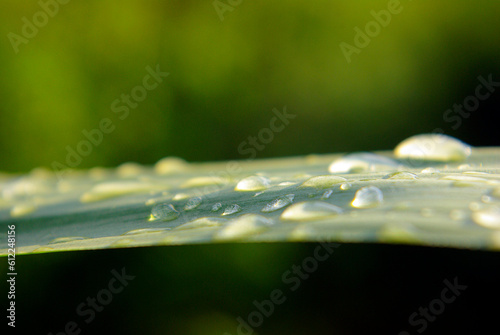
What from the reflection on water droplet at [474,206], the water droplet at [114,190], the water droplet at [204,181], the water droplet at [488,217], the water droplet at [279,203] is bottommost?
the water droplet at [488,217]

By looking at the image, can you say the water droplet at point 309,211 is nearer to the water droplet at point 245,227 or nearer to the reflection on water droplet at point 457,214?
the water droplet at point 245,227

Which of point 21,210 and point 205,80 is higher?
point 205,80

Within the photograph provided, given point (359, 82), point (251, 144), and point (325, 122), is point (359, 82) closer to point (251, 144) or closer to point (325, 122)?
point (325, 122)

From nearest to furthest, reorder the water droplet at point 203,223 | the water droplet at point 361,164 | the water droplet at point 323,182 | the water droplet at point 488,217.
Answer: the water droplet at point 488,217 < the water droplet at point 203,223 < the water droplet at point 323,182 < the water droplet at point 361,164

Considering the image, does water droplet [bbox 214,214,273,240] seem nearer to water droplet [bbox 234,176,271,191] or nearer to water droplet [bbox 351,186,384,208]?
water droplet [bbox 351,186,384,208]

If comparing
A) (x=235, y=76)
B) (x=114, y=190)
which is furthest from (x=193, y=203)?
(x=235, y=76)

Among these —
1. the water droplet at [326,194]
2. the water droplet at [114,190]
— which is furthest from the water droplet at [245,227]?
the water droplet at [114,190]

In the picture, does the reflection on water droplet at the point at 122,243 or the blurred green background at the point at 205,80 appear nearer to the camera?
the reflection on water droplet at the point at 122,243

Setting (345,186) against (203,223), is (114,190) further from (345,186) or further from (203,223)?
(345,186)
